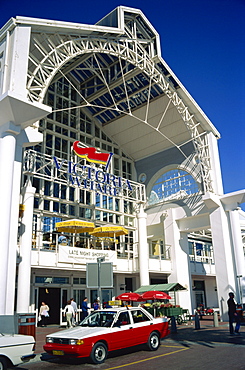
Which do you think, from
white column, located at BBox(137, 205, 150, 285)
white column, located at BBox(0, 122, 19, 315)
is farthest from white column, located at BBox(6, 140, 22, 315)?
white column, located at BBox(137, 205, 150, 285)

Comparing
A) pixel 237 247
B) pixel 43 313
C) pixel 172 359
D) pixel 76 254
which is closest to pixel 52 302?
pixel 43 313

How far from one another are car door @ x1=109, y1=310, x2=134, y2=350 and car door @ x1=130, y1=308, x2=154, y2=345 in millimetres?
190

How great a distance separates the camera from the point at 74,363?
9867mm

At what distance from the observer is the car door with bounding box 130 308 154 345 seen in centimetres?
1086

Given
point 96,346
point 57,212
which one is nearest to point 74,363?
point 96,346

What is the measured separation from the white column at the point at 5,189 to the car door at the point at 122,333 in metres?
4.31

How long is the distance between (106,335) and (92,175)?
16694mm

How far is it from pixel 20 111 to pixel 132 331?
8888 millimetres

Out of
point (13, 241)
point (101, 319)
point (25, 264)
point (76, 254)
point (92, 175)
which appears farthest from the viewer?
point (92, 175)

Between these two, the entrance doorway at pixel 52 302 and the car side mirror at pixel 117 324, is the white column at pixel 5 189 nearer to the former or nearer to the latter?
the car side mirror at pixel 117 324

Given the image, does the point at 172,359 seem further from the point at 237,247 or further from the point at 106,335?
the point at 237,247

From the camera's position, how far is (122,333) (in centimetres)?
Result: 1047

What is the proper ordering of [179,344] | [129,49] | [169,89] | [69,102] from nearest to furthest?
1. [179,344]
2. [129,49]
3. [169,89]
4. [69,102]

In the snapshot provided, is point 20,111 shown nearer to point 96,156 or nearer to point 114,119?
point 96,156
